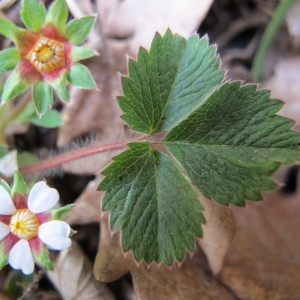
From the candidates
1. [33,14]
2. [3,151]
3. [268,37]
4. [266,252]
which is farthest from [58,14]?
[266,252]

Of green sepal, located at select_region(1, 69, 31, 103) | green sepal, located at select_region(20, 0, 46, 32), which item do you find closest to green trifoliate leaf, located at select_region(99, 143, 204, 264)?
green sepal, located at select_region(1, 69, 31, 103)

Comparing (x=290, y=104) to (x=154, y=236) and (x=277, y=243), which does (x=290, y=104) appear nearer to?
(x=277, y=243)

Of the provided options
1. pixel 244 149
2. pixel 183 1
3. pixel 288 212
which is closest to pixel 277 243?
pixel 288 212

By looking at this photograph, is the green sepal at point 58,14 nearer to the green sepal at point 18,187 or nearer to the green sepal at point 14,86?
the green sepal at point 14,86

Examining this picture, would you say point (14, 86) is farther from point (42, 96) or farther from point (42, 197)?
point (42, 197)

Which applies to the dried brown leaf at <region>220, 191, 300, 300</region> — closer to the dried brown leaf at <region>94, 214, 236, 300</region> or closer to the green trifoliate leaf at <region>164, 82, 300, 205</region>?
the dried brown leaf at <region>94, 214, 236, 300</region>

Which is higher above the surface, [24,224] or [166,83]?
[166,83]

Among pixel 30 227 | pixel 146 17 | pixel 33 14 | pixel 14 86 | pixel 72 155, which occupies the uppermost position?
pixel 146 17

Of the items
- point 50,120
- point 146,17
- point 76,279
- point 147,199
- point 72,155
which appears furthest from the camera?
point 146,17
